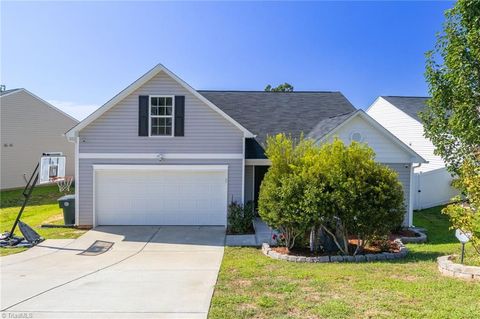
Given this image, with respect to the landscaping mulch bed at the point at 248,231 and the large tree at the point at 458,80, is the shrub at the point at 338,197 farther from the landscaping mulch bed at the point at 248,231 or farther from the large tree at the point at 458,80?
the large tree at the point at 458,80

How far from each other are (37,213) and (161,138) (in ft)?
24.9

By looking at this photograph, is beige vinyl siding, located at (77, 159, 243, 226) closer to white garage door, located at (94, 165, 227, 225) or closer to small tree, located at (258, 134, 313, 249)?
white garage door, located at (94, 165, 227, 225)

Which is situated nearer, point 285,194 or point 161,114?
point 285,194

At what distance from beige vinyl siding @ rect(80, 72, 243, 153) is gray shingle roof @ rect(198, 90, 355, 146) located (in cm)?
249

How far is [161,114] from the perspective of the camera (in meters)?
12.8

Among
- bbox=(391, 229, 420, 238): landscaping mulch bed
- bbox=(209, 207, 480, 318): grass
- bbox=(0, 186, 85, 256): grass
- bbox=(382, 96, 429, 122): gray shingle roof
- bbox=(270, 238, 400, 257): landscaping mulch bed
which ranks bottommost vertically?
bbox=(0, 186, 85, 256): grass

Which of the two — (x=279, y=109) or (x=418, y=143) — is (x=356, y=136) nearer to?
(x=279, y=109)

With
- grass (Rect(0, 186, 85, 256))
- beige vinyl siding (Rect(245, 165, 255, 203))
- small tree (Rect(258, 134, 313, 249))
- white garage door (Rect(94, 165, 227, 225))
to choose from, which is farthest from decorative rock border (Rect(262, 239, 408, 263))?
grass (Rect(0, 186, 85, 256))

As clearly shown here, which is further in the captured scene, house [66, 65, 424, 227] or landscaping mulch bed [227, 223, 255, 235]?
house [66, 65, 424, 227]

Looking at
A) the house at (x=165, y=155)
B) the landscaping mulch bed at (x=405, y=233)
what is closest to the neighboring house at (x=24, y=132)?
the house at (x=165, y=155)

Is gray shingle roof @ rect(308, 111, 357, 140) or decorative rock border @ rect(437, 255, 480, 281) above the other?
gray shingle roof @ rect(308, 111, 357, 140)

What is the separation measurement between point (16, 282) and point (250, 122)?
1157 centimetres

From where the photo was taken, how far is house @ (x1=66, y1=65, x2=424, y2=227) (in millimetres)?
12703

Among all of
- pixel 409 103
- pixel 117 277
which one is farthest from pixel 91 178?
pixel 409 103
